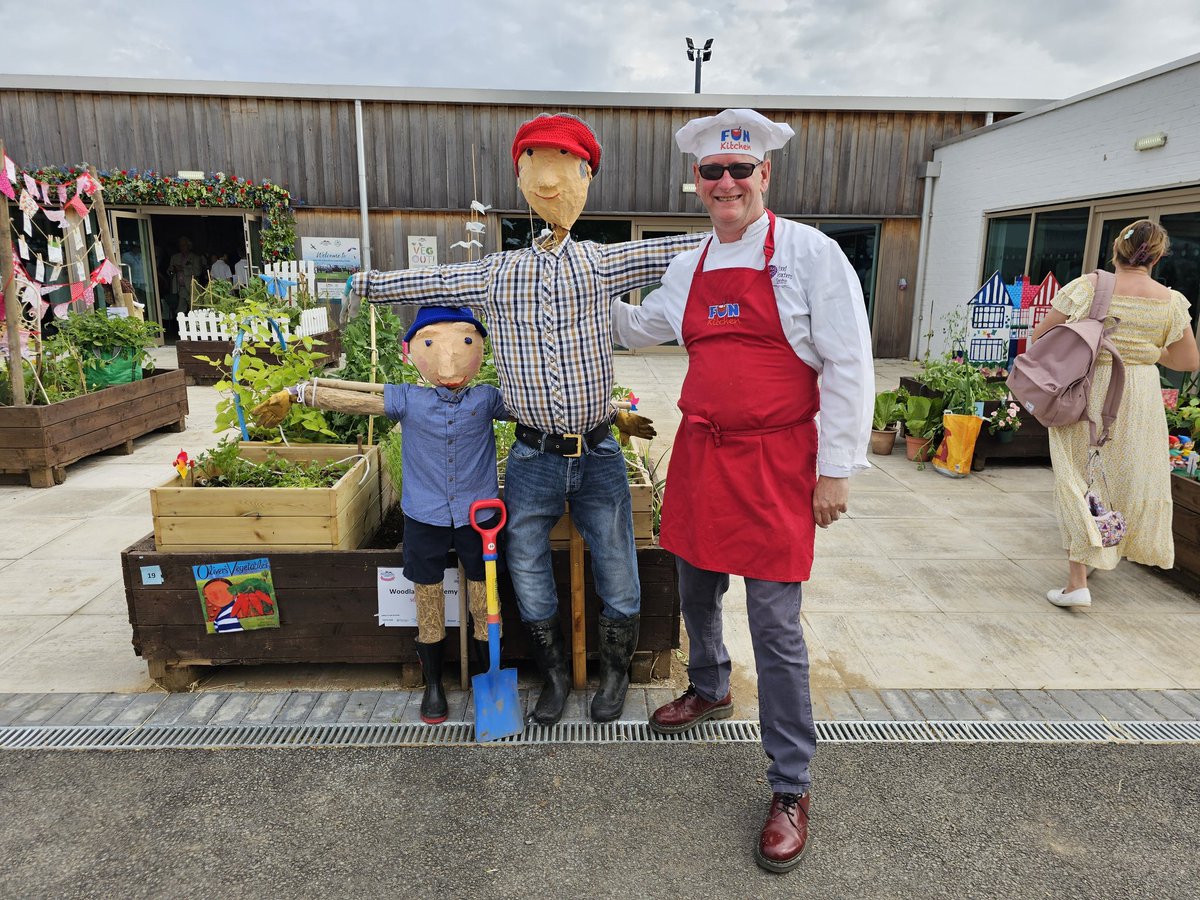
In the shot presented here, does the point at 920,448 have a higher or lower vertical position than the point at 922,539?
higher

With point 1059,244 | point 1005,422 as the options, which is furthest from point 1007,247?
point 1005,422

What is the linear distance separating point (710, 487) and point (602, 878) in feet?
3.55

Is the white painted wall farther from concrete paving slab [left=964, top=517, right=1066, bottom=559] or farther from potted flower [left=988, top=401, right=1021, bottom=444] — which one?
concrete paving slab [left=964, top=517, right=1066, bottom=559]

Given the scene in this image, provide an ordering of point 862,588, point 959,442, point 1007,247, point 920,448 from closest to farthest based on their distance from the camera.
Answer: point 862,588
point 959,442
point 920,448
point 1007,247

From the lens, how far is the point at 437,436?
8.40 feet

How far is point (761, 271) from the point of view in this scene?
2.15m

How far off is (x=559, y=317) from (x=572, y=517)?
0.68 metres

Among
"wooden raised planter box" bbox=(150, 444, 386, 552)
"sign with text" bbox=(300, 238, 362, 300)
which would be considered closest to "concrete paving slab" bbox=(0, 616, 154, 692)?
"wooden raised planter box" bbox=(150, 444, 386, 552)

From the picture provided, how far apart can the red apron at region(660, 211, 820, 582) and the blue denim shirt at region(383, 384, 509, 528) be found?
2.52ft

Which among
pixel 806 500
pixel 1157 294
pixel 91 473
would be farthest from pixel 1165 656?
pixel 91 473

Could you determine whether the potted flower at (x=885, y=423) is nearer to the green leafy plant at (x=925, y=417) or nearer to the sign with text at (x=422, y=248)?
the green leafy plant at (x=925, y=417)

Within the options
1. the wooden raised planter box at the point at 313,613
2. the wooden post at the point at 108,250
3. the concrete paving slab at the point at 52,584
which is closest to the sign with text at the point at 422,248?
the wooden post at the point at 108,250

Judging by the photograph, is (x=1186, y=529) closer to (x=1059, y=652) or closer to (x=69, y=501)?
(x=1059, y=652)

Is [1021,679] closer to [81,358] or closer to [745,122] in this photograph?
[745,122]
